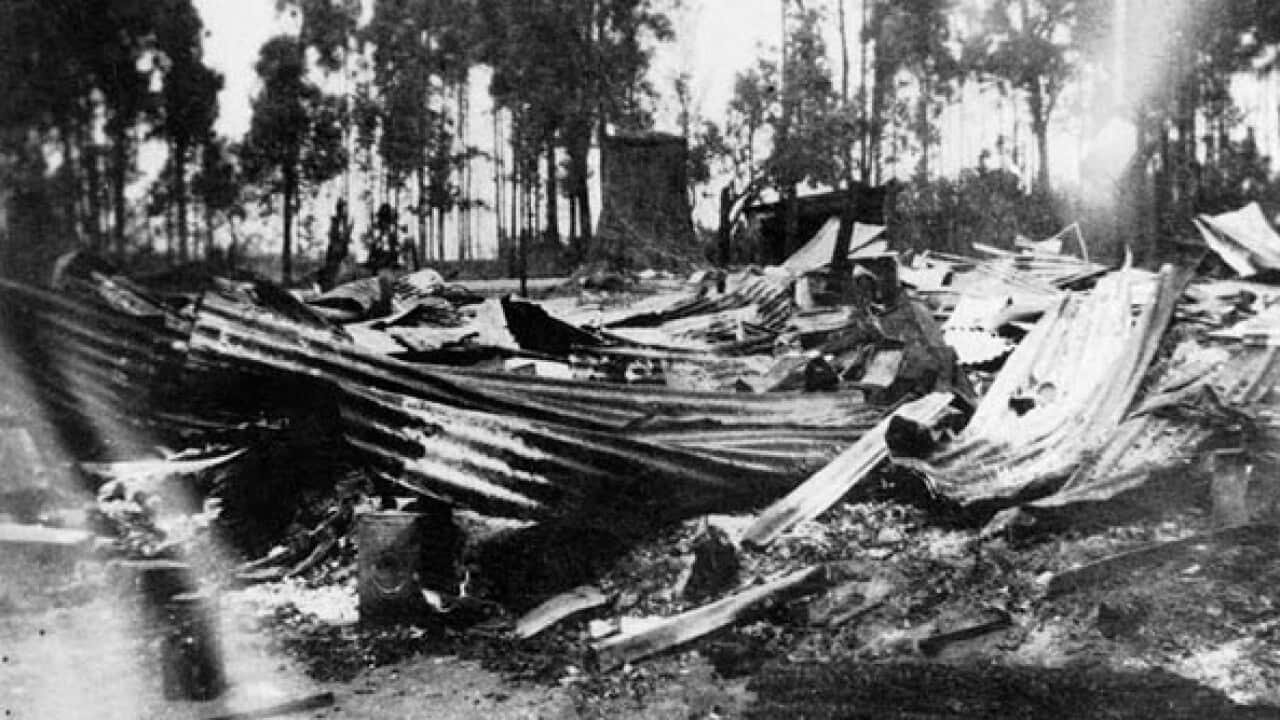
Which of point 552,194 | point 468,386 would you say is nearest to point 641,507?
point 468,386

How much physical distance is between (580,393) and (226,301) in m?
2.25

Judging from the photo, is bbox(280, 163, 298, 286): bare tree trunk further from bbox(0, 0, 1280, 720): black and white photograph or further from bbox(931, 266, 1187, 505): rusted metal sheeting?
bbox(931, 266, 1187, 505): rusted metal sheeting

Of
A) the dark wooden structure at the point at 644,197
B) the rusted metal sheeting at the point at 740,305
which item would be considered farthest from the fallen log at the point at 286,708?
the dark wooden structure at the point at 644,197

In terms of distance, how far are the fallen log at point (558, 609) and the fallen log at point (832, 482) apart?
83cm

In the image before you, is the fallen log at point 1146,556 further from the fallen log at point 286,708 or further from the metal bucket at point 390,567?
the fallen log at point 286,708

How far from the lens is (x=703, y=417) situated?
6.06 m

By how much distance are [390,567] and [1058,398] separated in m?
4.08

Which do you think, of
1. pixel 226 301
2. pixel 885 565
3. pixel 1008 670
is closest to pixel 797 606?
pixel 885 565

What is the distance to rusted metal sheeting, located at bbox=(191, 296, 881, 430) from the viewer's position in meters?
5.79

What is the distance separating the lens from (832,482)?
559 centimetres

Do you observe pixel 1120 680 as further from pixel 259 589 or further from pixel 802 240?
pixel 802 240

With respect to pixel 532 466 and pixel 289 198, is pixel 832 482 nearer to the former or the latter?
pixel 532 466

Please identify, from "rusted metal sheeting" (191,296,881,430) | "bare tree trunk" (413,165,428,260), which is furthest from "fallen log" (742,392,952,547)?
"bare tree trunk" (413,165,428,260)

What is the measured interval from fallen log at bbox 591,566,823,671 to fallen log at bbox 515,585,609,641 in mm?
352
